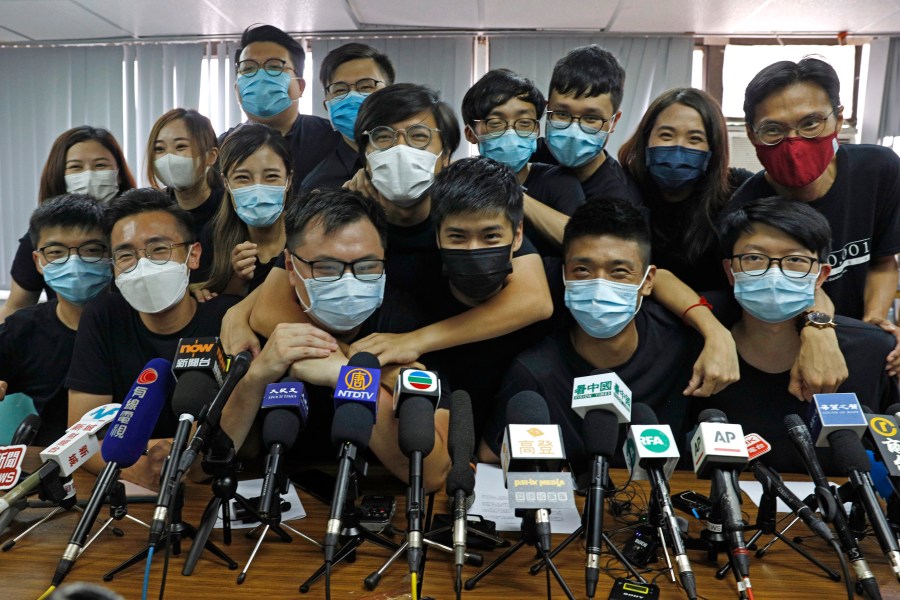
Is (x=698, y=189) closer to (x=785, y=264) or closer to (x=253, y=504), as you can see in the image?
(x=785, y=264)

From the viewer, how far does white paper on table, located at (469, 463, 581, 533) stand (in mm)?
1750

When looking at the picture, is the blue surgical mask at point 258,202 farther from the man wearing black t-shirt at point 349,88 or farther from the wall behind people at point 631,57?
the wall behind people at point 631,57

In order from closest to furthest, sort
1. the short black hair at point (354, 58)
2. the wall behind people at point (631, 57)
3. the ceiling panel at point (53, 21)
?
the short black hair at point (354, 58), the ceiling panel at point (53, 21), the wall behind people at point (631, 57)

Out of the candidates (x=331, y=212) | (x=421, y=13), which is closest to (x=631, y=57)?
(x=421, y=13)

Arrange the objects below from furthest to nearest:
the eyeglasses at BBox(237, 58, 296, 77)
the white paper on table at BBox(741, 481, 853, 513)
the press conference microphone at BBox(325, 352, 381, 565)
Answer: the eyeglasses at BBox(237, 58, 296, 77) < the white paper on table at BBox(741, 481, 853, 513) < the press conference microphone at BBox(325, 352, 381, 565)

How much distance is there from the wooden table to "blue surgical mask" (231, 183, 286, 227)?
1165 millimetres

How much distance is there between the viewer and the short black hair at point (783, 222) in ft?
6.84

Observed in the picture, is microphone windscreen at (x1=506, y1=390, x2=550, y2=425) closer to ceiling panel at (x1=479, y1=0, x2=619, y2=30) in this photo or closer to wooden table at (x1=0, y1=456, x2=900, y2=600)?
wooden table at (x1=0, y1=456, x2=900, y2=600)

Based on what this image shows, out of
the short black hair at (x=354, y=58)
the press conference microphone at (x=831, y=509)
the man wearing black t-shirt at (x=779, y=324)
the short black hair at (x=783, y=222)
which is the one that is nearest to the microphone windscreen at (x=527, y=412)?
the press conference microphone at (x=831, y=509)

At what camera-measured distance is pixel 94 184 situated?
2953 mm

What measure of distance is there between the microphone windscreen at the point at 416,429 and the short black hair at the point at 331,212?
2.50ft

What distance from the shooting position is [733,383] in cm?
217

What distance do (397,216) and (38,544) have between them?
4.47 ft

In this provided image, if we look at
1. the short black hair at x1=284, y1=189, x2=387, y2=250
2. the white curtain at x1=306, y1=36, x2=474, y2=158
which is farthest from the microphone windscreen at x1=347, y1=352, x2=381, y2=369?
the white curtain at x1=306, y1=36, x2=474, y2=158
